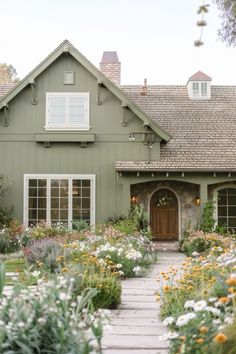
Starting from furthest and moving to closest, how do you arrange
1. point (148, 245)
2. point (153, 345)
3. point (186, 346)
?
point (148, 245), point (153, 345), point (186, 346)

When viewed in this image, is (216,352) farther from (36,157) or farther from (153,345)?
(36,157)

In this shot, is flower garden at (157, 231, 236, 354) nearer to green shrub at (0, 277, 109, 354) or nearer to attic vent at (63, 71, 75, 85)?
green shrub at (0, 277, 109, 354)

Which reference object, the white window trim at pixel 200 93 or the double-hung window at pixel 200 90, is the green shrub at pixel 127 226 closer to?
the white window trim at pixel 200 93

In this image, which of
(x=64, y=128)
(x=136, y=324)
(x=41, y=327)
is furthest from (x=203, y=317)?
(x=64, y=128)

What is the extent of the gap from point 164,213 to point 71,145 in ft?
13.0

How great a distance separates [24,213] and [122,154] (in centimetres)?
376

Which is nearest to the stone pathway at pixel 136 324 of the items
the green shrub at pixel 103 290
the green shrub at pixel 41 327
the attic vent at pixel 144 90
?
the green shrub at pixel 103 290

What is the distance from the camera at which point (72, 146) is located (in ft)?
57.1

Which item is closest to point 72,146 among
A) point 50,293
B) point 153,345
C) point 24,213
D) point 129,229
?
point 24,213

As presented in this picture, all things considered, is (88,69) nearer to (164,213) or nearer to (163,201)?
(163,201)

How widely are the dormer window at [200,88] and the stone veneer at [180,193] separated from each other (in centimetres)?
413

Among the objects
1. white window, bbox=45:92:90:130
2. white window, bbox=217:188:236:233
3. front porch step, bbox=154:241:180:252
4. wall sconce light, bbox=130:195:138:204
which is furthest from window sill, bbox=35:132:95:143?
white window, bbox=217:188:236:233

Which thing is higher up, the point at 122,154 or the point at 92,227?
the point at 122,154

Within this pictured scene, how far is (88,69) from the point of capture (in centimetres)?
1686
